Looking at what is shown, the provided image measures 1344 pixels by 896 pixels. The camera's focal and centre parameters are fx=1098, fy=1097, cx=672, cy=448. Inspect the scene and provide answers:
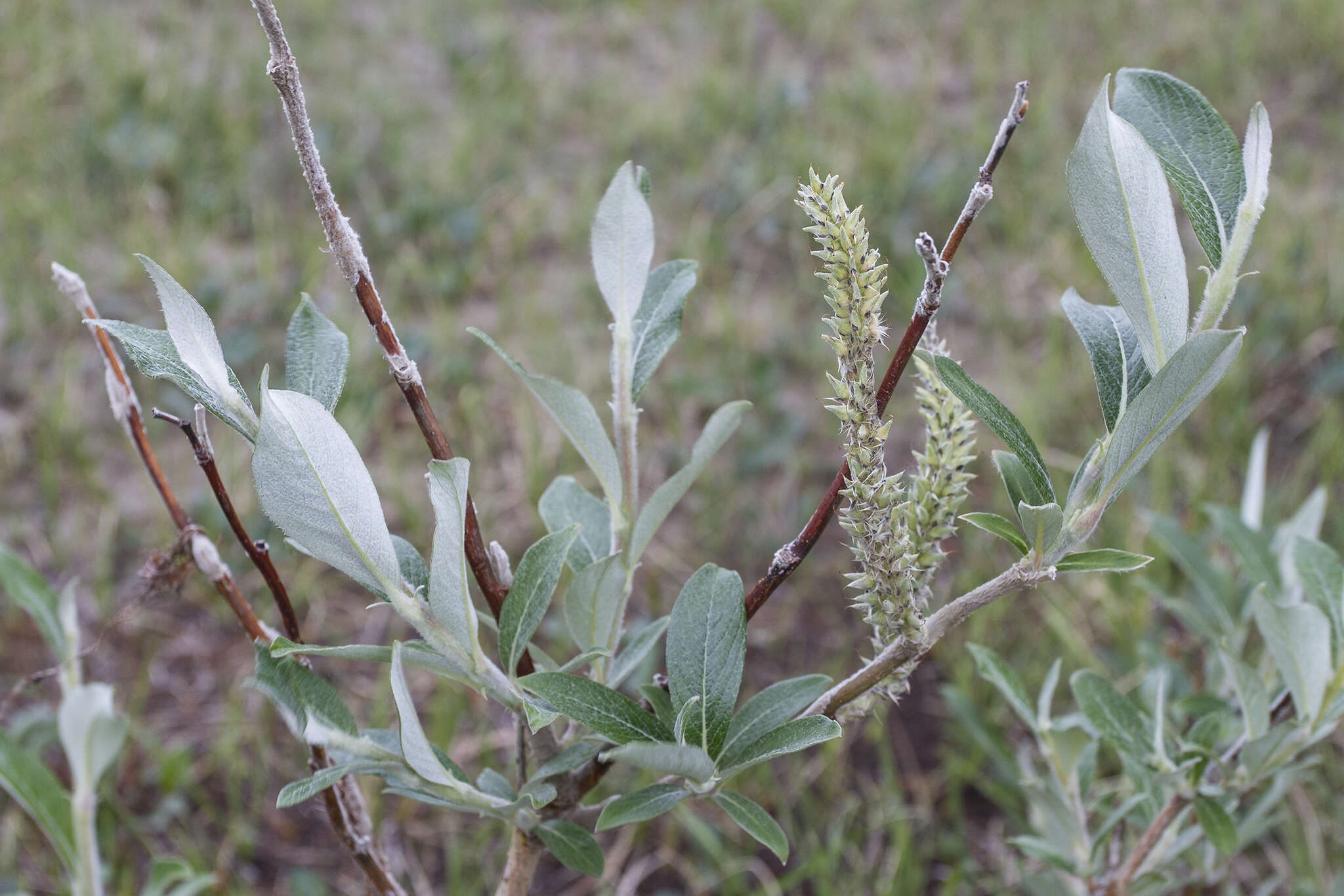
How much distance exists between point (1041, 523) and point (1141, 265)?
0.51 feet

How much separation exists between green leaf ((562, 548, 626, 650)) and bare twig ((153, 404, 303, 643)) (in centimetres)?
20

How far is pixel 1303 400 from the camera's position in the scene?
101 inches

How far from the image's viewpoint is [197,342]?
635 mm

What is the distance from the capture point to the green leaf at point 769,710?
2.48 feet

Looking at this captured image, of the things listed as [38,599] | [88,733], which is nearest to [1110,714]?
[88,733]

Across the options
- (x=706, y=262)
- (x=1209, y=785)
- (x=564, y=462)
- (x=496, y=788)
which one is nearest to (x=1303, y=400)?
(x=706, y=262)

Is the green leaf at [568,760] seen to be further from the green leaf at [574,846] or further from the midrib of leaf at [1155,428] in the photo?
the midrib of leaf at [1155,428]

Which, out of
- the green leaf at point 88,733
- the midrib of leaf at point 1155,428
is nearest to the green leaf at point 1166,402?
the midrib of leaf at point 1155,428

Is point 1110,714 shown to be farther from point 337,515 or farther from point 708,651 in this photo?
point 337,515

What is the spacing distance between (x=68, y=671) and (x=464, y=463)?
28.0 inches

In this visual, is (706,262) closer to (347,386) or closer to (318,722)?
(347,386)

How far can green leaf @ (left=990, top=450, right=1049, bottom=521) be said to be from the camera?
713 millimetres

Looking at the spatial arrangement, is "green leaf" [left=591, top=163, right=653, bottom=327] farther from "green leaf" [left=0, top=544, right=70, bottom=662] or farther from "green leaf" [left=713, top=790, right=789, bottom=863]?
"green leaf" [left=0, top=544, right=70, bottom=662]

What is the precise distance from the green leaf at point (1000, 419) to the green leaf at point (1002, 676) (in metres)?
0.33
